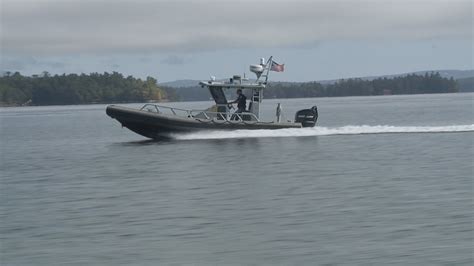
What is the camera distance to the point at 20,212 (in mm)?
22484

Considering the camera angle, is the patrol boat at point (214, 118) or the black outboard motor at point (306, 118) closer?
the patrol boat at point (214, 118)

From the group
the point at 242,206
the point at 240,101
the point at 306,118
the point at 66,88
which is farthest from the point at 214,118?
the point at 66,88

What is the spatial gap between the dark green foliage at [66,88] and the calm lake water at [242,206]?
147688 millimetres

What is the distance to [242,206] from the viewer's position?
2203 cm

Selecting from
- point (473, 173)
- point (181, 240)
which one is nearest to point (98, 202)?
point (181, 240)

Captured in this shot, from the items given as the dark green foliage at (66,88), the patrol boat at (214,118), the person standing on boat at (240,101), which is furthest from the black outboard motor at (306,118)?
the dark green foliage at (66,88)

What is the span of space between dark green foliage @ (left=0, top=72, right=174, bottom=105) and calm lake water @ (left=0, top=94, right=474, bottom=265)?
148 metres

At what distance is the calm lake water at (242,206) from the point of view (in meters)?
16.9

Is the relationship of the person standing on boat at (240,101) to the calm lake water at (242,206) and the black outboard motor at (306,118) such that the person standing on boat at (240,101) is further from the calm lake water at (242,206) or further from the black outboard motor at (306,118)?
the black outboard motor at (306,118)

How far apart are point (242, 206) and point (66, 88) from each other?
173727 millimetres

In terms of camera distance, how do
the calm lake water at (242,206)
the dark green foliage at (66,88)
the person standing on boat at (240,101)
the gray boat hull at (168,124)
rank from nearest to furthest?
the calm lake water at (242,206)
the gray boat hull at (168,124)
the person standing on boat at (240,101)
the dark green foliage at (66,88)

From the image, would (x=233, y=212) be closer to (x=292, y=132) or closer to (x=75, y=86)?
(x=292, y=132)

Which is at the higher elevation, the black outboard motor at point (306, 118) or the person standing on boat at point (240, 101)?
the person standing on boat at point (240, 101)

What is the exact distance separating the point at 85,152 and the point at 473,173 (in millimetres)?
19770
